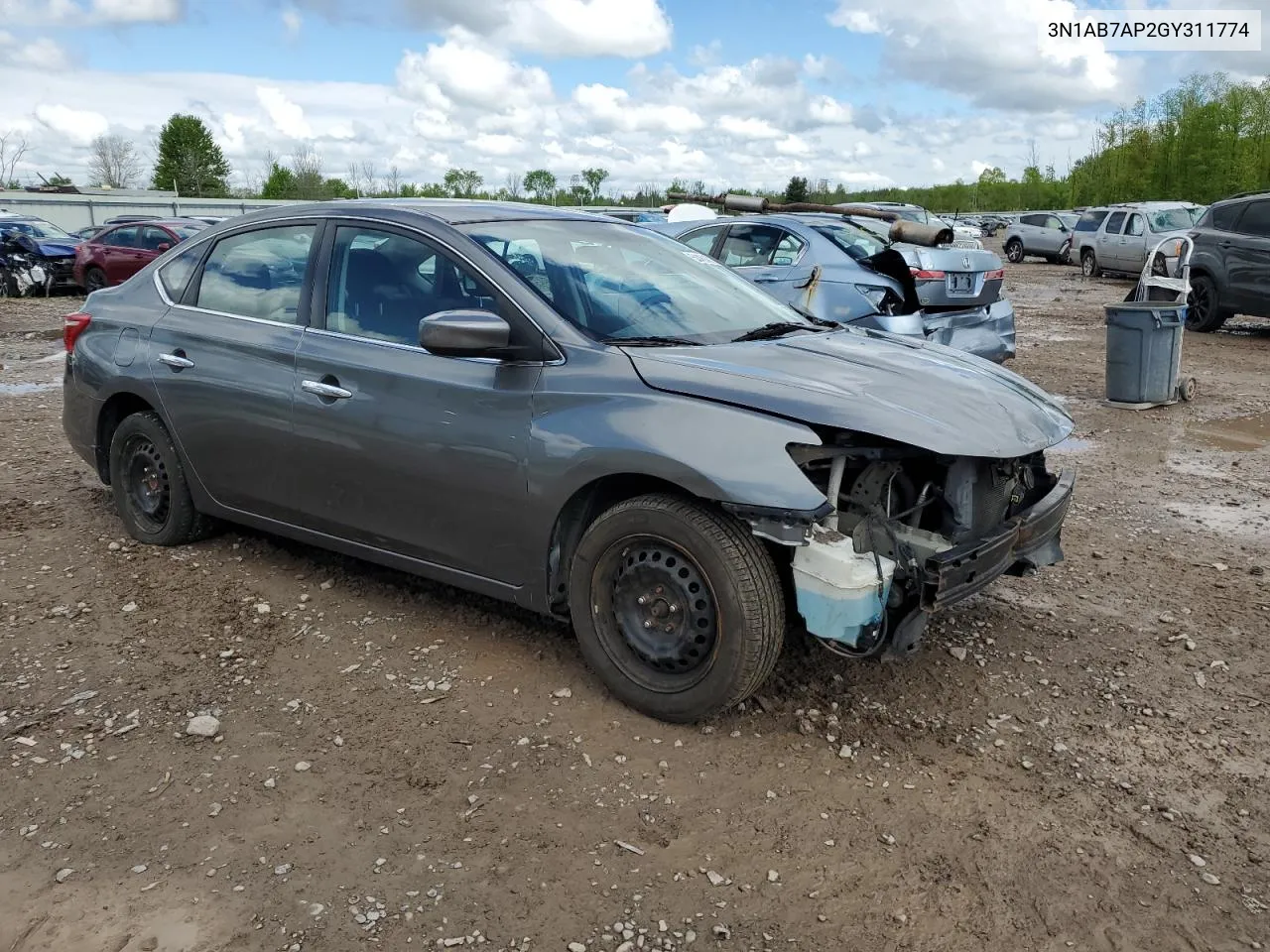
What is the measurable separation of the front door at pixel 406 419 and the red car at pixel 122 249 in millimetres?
15501

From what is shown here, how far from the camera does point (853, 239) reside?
29.8 ft

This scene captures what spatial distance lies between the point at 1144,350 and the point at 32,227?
2112cm

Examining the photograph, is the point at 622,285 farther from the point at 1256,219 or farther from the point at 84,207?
the point at 84,207

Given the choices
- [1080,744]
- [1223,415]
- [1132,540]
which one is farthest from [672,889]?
[1223,415]

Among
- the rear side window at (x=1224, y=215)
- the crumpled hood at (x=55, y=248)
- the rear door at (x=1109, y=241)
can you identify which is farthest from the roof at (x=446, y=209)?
the rear door at (x=1109, y=241)

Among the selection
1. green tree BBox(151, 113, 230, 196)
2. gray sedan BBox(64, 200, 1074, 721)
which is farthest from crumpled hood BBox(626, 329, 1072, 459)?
green tree BBox(151, 113, 230, 196)

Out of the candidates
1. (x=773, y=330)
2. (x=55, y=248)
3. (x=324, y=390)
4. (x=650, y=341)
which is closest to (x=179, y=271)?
(x=324, y=390)

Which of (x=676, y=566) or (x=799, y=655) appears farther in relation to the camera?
(x=799, y=655)

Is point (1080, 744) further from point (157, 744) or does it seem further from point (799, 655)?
point (157, 744)

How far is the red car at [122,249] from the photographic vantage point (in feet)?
59.7

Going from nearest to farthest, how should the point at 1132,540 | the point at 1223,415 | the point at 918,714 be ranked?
the point at 918,714 → the point at 1132,540 → the point at 1223,415

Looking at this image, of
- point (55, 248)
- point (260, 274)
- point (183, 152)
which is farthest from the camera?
point (183, 152)

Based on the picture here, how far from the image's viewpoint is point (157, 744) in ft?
11.0

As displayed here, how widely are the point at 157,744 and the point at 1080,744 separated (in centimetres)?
294
